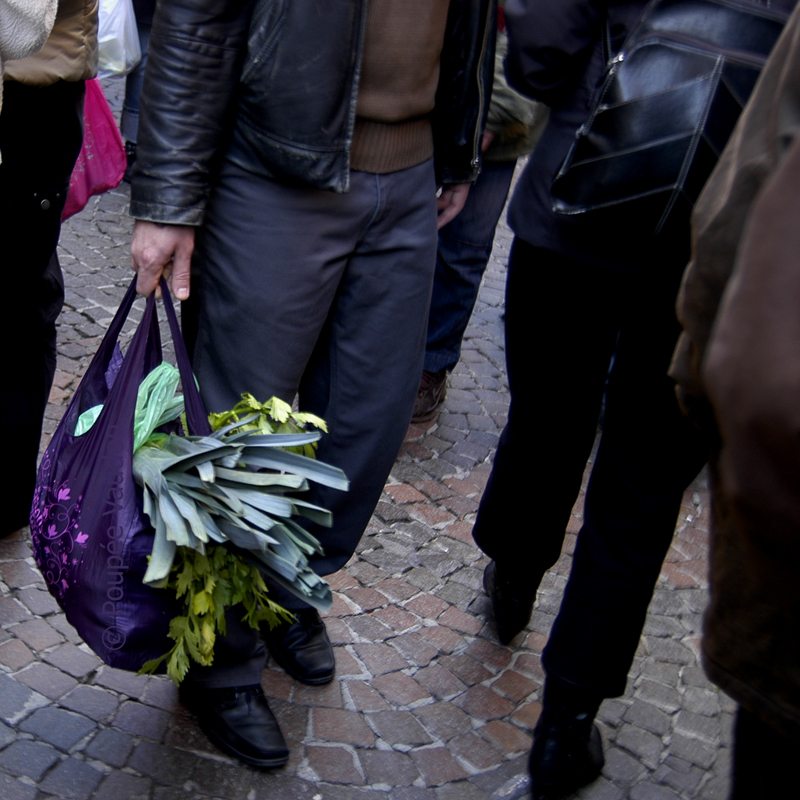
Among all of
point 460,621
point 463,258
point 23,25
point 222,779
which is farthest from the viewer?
point 463,258

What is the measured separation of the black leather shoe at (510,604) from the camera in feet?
9.27

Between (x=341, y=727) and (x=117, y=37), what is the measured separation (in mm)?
4005

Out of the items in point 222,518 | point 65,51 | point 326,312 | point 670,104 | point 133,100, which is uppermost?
point 670,104

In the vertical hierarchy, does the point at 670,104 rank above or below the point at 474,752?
above

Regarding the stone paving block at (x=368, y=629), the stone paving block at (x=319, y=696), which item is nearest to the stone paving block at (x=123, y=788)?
the stone paving block at (x=319, y=696)

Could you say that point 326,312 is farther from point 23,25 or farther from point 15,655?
point 15,655

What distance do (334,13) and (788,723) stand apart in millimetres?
1565

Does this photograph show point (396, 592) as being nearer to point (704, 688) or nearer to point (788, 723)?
point (704, 688)

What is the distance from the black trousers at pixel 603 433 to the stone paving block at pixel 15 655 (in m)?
1.32

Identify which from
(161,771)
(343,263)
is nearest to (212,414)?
(343,263)

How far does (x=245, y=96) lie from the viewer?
2.11 metres

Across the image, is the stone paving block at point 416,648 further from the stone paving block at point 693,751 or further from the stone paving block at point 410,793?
the stone paving block at point 693,751

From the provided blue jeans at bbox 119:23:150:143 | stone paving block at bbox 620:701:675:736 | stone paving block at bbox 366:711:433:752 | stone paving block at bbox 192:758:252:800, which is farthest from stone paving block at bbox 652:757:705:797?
blue jeans at bbox 119:23:150:143

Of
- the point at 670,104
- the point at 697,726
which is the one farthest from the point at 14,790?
the point at 670,104
